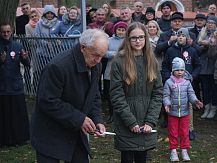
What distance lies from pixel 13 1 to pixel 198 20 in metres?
3.40

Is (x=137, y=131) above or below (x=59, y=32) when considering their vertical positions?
below

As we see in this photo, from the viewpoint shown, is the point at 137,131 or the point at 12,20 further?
the point at 12,20

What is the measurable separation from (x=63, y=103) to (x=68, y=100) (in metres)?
0.11

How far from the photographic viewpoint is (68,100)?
4.63 m

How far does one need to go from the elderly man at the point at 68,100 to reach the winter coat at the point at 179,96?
9.12 feet

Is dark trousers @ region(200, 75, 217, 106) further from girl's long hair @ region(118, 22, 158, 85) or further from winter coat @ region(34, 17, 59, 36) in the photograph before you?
girl's long hair @ region(118, 22, 158, 85)

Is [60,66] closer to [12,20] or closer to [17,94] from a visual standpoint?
[17,94]

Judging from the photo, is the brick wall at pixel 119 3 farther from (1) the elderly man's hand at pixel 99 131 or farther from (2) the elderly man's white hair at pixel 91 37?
(2) the elderly man's white hair at pixel 91 37

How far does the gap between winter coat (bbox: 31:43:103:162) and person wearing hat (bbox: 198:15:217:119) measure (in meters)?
5.25

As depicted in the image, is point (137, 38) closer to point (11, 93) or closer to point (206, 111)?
point (11, 93)

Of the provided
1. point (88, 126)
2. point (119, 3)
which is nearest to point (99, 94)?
point (88, 126)

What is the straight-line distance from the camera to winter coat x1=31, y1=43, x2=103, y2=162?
4504 millimetres

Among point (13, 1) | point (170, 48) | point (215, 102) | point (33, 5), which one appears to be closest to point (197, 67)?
point (170, 48)

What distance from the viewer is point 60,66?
178 inches
